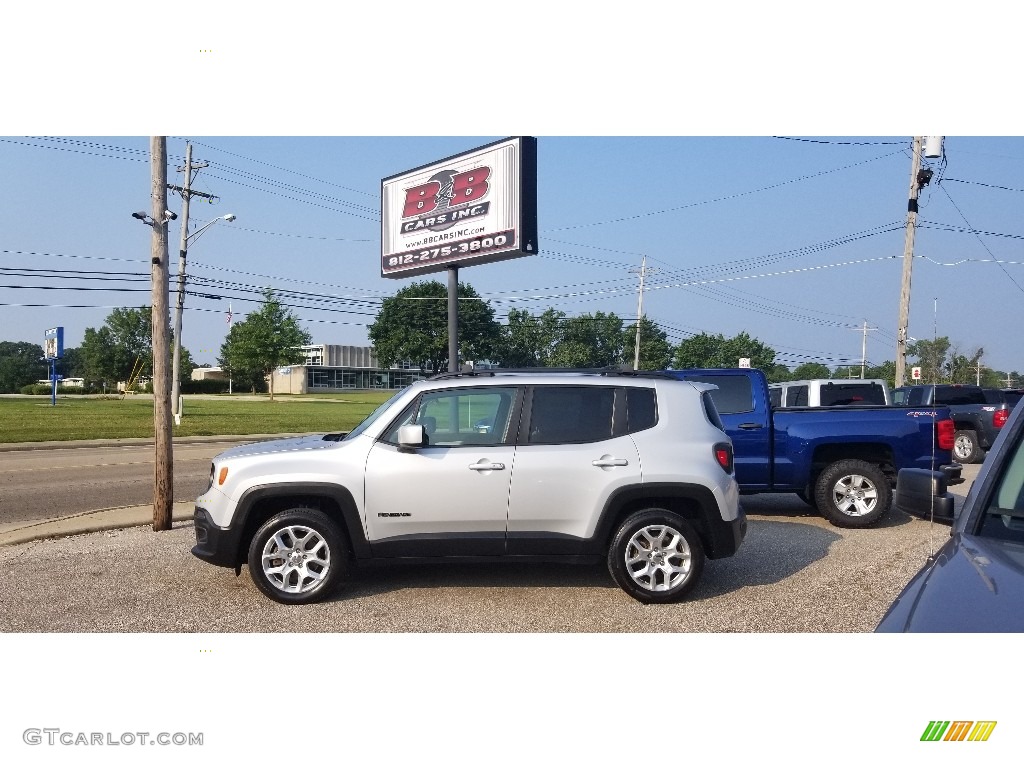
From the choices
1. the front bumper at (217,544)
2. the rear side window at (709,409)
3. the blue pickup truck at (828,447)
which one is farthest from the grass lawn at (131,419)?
the rear side window at (709,409)

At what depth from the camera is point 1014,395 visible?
1816 cm

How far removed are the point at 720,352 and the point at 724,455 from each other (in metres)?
9.03

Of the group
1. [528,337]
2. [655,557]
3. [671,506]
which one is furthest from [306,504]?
[528,337]

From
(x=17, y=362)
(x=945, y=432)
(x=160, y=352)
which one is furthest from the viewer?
(x=17, y=362)

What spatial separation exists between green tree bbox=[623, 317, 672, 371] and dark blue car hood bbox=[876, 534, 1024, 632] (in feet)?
33.6

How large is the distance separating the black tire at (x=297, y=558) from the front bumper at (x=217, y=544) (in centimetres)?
17

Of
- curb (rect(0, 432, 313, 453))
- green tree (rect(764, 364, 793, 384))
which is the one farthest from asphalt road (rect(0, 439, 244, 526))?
green tree (rect(764, 364, 793, 384))

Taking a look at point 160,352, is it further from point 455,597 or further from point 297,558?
point 455,597

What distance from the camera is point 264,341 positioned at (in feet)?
184

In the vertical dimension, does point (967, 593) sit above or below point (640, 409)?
below

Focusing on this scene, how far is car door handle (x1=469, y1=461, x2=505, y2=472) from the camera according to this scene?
591 centimetres

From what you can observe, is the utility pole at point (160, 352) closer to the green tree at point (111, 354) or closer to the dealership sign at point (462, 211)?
the dealership sign at point (462, 211)

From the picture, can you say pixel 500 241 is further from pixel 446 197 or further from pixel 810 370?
pixel 810 370
